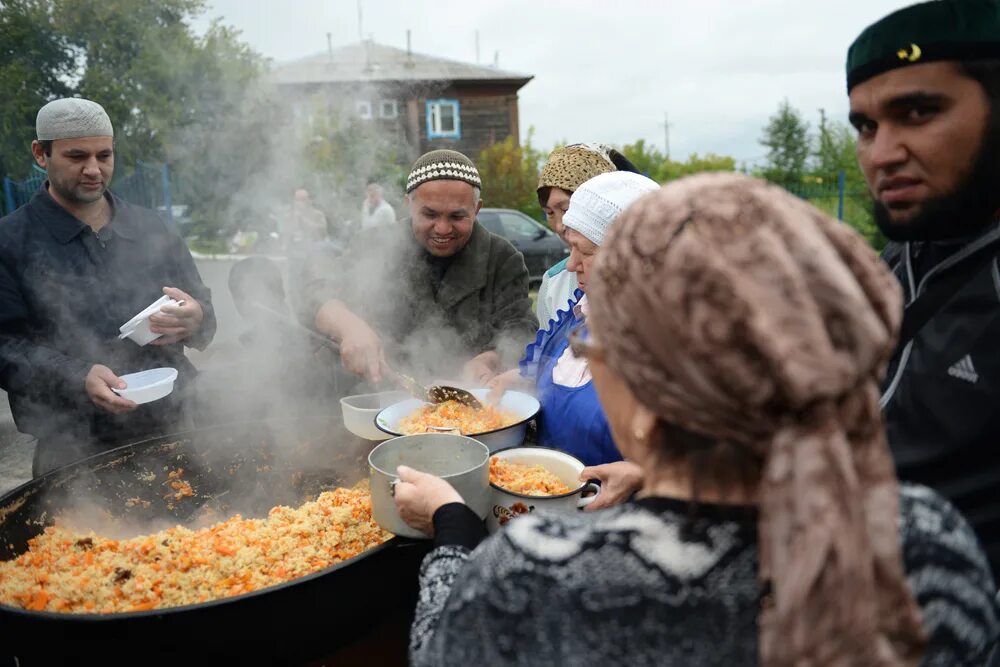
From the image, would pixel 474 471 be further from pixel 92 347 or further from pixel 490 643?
pixel 92 347

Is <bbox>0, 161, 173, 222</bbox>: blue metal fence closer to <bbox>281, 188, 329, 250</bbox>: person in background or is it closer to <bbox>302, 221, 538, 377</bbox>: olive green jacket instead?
<bbox>281, 188, 329, 250</bbox>: person in background

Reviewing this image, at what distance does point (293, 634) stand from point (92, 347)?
7.53 ft

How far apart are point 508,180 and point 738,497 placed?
22.5m

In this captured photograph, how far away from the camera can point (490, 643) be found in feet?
3.10

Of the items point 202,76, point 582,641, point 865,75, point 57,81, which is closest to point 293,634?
point 582,641

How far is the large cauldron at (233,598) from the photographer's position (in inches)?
56.0

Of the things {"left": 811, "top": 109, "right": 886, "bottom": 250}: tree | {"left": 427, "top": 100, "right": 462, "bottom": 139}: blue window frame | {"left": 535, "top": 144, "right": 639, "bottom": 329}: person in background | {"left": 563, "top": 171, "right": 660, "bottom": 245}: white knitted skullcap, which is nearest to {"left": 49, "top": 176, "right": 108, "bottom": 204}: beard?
{"left": 535, "top": 144, "right": 639, "bottom": 329}: person in background

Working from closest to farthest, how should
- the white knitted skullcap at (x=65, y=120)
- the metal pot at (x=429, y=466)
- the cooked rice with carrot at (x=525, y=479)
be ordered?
the metal pot at (x=429, y=466) → the cooked rice with carrot at (x=525, y=479) → the white knitted skullcap at (x=65, y=120)

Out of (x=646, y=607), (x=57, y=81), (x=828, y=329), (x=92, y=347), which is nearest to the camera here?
(x=828, y=329)

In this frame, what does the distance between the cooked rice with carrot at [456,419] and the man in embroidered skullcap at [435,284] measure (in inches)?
34.1

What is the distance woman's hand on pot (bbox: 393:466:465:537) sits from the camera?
1437mm

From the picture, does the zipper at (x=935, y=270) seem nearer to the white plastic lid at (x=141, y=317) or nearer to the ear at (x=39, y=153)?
the white plastic lid at (x=141, y=317)

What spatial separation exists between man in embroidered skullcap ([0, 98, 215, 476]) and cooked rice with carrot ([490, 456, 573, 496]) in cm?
192

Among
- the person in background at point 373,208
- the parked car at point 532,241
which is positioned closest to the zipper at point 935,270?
the person in background at point 373,208
